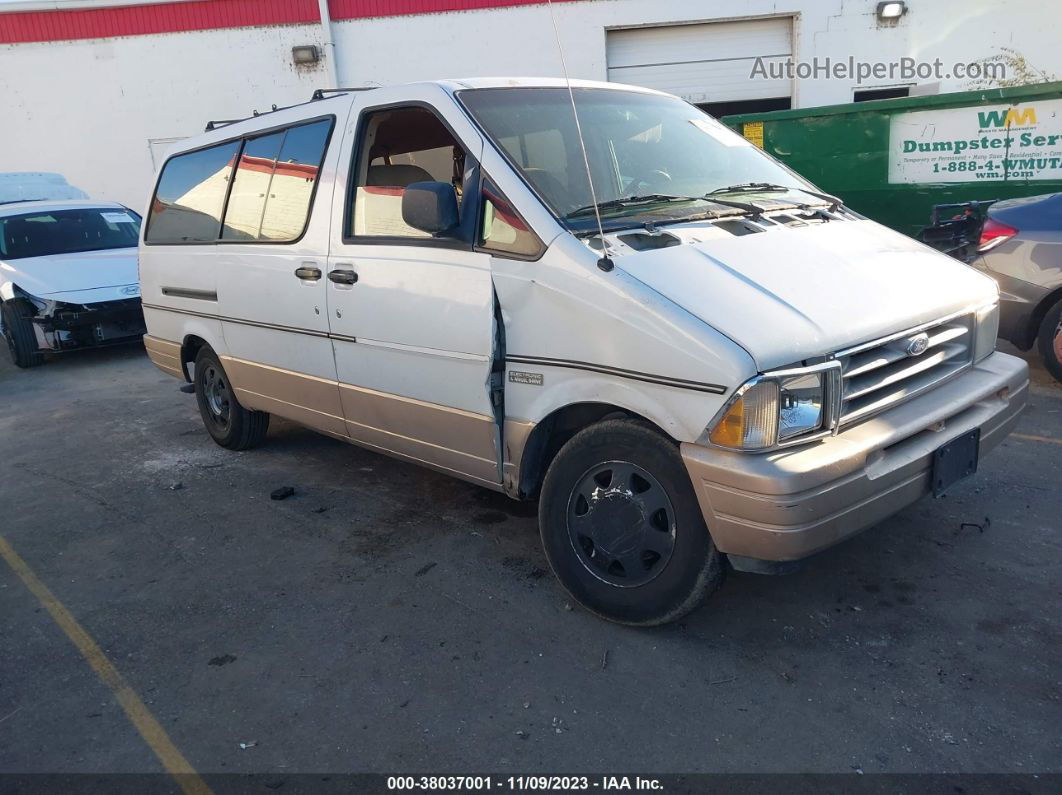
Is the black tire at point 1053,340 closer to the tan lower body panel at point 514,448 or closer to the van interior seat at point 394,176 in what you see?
the tan lower body panel at point 514,448

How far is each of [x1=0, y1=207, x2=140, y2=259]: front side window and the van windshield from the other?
23.9 feet

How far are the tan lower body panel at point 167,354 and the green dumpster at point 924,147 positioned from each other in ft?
24.4

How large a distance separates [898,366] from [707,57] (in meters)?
13.1

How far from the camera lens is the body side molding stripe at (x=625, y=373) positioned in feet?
8.71

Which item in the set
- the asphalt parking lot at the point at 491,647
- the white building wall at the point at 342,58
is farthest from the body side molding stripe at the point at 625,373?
the white building wall at the point at 342,58

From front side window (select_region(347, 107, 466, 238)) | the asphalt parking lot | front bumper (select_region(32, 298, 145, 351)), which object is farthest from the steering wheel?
front bumper (select_region(32, 298, 145, 351))

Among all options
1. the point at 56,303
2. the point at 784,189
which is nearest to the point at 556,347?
the point at 784,189

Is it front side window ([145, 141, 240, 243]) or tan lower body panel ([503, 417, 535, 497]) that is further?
front side window ([145, 141, 240, 243])

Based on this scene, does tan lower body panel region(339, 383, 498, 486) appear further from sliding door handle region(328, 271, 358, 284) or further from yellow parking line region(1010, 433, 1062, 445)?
yellow parking line region(1010, 433, 1062, 445)

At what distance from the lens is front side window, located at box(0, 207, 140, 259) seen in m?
9.69

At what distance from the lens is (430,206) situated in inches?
129

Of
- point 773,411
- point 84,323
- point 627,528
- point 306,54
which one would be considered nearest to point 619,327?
point 773,411

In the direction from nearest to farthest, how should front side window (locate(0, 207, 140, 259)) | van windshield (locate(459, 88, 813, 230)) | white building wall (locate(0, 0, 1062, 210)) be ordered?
van windshield (locate(459, 88, 813, 230)) → front side window (locate(0, 207, 140, 259)) → white building wall (locate(0, 0, 1062, 210))

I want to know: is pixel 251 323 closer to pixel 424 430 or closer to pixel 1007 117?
pixel 424 430
